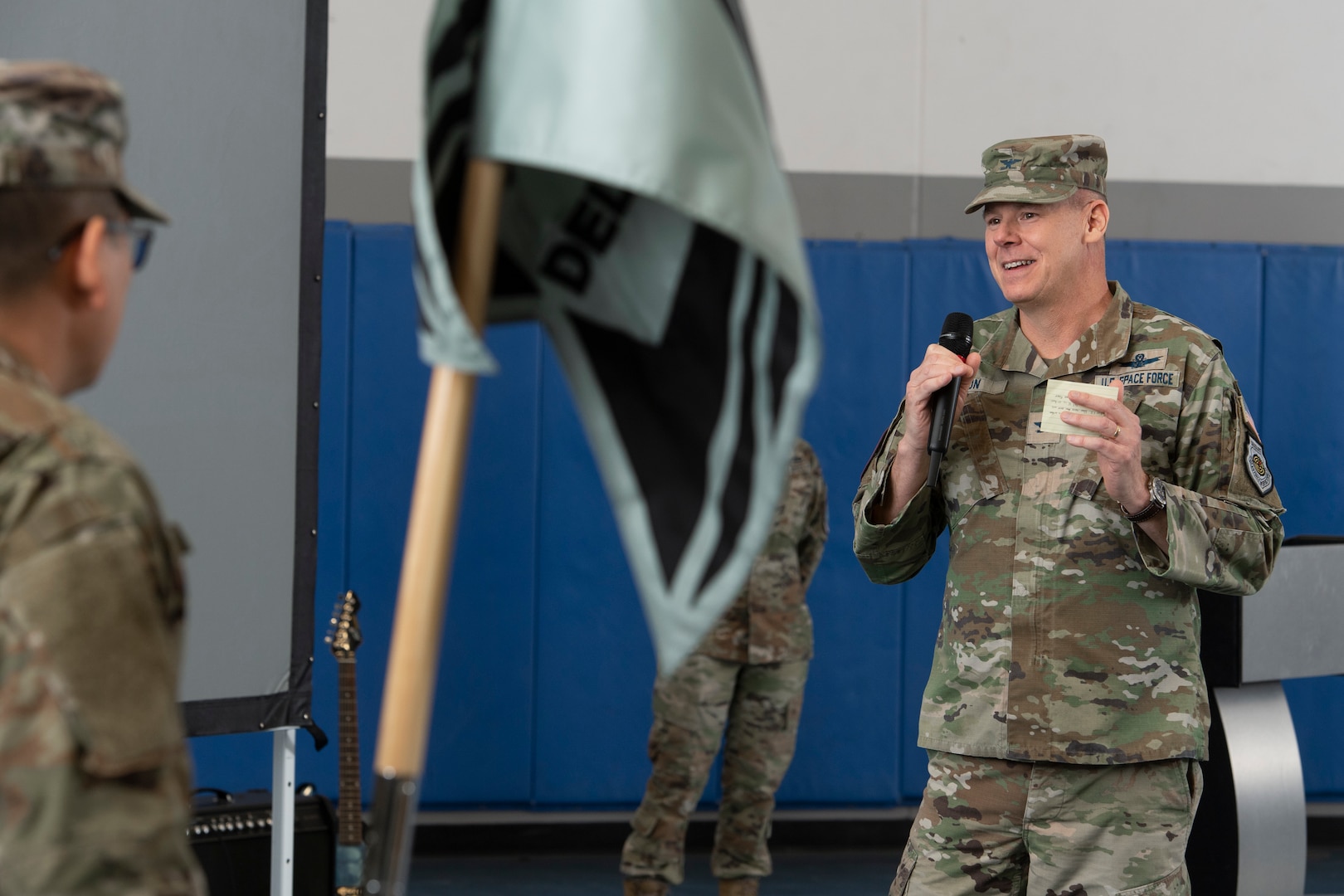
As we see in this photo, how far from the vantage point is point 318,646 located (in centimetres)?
457

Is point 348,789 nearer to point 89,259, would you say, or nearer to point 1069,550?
point 1069,550

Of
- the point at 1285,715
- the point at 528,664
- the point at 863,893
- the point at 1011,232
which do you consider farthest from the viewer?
the point at 528,664

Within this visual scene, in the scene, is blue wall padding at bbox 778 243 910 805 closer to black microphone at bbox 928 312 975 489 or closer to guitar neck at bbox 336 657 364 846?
guitar neck at bbox 336 657 364 846

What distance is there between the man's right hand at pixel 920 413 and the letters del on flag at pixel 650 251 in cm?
A: 114

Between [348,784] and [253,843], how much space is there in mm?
321

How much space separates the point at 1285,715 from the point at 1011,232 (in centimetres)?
192

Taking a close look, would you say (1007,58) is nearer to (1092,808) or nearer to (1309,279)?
(1309,279)

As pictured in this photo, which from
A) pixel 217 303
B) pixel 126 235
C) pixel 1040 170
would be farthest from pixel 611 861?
pixel 126 235

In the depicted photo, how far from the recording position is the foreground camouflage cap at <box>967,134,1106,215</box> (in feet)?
7.12

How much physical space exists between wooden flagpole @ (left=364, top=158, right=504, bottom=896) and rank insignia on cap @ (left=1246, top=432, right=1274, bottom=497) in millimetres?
1655

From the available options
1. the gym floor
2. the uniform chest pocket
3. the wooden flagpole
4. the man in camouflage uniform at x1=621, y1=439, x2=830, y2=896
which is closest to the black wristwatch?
the uniform chest pocket

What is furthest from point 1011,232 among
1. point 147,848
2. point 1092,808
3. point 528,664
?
point 528,664

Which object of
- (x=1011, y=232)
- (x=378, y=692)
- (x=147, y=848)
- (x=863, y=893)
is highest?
(x=1011, y=232)

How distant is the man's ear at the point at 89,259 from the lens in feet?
3.18
